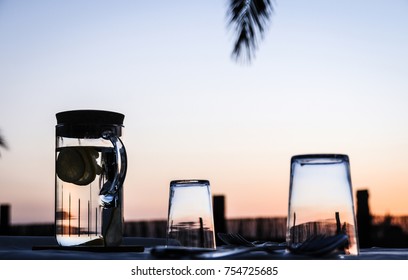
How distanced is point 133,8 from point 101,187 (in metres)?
6.65

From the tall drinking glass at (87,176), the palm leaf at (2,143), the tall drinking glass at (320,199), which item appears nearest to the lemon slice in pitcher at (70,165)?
the tall drinking glass at (87,176)

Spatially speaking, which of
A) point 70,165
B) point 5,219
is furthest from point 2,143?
Answer: point 70,165

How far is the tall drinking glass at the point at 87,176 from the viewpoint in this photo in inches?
40.3

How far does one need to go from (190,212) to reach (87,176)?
215mm

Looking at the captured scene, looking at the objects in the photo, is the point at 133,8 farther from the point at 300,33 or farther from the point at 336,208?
the point at 336,208

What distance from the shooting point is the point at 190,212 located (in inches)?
35.7

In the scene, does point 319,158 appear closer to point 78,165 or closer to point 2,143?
point 78,165

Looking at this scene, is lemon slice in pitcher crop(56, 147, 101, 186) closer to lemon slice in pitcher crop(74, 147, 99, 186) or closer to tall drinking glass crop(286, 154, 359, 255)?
lemon slice in pitcher crop(74, 147, 99, 186)

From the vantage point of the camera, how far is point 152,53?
6973 millimetres

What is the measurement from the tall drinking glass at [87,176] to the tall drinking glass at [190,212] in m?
0.13

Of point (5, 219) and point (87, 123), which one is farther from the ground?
point (87, 123)

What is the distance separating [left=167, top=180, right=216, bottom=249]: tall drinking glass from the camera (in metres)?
0.91

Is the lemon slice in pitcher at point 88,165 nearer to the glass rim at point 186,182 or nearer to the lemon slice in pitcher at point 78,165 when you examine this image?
the lemon slice in pitcher at point 78,165
